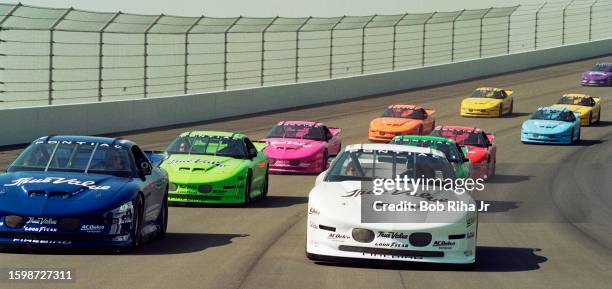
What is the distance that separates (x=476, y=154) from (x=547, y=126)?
33.4ft

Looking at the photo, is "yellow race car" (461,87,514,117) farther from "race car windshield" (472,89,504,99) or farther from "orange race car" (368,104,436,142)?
"orange race car" (368,104,436,142)

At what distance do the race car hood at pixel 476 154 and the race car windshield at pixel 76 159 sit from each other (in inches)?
490

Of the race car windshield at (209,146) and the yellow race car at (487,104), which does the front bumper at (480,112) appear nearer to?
the yellow race car at (487,104)

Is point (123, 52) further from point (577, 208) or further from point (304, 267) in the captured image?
point (304, 267)

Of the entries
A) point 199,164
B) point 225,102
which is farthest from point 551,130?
point 199,164

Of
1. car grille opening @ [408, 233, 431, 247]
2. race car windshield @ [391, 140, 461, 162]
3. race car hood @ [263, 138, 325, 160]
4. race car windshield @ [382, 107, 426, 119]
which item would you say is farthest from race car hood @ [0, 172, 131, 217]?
race car windshield @ [382, 107, 426, 119]

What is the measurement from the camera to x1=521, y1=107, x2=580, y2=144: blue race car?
1328 inches

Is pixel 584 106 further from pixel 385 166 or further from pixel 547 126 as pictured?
pixel 385 166

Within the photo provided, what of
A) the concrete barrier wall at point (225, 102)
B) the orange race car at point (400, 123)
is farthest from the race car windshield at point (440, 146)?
the orange race car at point (400, 123)

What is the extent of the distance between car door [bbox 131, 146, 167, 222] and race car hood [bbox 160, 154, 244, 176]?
406 cm

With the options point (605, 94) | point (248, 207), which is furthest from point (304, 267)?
point (605, 94)

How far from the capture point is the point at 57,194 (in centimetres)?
1162

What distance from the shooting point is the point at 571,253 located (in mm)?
13625

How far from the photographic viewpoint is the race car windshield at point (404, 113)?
111 ft
